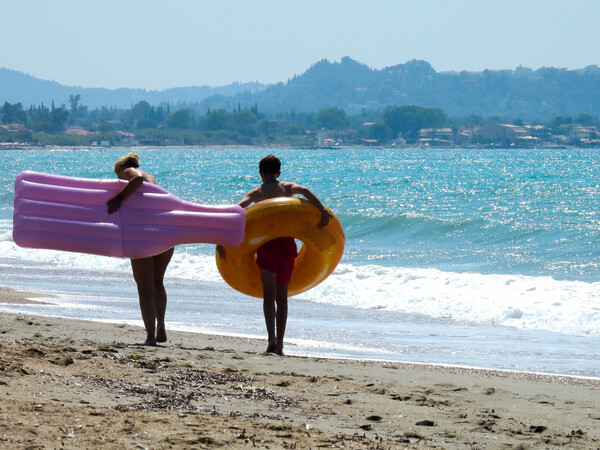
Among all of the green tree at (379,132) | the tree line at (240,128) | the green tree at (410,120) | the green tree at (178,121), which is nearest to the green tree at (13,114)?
the tree line at (240,128)

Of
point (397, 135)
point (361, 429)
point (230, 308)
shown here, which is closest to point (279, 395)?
point (361, 429)

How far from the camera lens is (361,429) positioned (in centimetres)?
356

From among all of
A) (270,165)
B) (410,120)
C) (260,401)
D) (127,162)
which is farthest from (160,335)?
(410,120)

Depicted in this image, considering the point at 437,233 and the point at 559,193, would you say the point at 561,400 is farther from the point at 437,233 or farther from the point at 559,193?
the point at 559,193

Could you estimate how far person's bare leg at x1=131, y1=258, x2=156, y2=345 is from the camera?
545 cm

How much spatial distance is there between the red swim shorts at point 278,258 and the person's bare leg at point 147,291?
653 mm

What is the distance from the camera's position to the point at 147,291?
5500 mm

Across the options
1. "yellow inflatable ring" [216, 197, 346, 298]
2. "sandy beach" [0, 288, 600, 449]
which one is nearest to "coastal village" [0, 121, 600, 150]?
"yellow inflatable ring" [216, 197, 346, 298]

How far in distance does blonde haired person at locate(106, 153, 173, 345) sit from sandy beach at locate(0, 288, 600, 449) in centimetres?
17

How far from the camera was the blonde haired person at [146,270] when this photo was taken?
5.16 m

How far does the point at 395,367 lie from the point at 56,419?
257 centimetres

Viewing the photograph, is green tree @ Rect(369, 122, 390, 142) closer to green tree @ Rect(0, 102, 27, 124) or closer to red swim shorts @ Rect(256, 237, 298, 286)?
green tree @ Rect(0, 102, 27, 124)

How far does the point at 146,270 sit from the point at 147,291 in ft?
0.44

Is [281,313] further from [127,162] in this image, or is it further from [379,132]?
[379,132]
